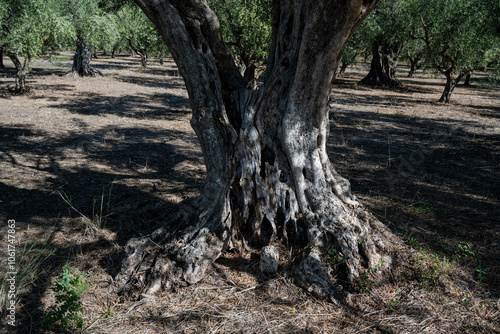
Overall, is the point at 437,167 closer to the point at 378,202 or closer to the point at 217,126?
the point at 378,202

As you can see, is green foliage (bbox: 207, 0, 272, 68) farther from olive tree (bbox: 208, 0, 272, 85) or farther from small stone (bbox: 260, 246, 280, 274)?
small stone (bbox: 260, 246, 280, 274)

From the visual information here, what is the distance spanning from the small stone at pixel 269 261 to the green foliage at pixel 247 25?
28.5 ft

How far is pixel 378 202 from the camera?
4727 millimetres

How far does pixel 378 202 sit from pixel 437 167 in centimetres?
276

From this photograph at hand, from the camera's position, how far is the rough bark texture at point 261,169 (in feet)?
9.59

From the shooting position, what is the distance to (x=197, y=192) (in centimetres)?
482

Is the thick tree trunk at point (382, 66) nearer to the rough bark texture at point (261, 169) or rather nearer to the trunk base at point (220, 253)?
the rough bark texture at point (261, 169)

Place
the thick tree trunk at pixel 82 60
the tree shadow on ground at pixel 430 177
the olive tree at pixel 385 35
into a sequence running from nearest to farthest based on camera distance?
the tree shadow on ground at pixel 430 177 → the olive tree at pixel 385 35 → the thick tree trunk at pixel 82 60

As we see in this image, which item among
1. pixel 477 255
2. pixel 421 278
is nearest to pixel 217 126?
pixel 421 278

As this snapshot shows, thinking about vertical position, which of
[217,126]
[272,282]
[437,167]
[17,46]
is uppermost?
[17,46]

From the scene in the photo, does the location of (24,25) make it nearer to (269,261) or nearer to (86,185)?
(86,185)

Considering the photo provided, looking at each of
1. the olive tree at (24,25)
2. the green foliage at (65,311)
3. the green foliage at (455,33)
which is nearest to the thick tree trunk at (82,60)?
the olive tree at (24,25)

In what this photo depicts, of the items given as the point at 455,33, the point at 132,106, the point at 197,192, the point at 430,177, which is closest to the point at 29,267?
the point at 197,192

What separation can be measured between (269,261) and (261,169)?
925 millimetres
